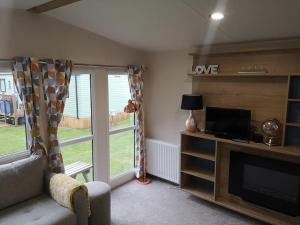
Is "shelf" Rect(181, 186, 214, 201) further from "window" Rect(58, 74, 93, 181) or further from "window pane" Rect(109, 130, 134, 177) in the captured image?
"window" Rect(58, 74, 93, 181)

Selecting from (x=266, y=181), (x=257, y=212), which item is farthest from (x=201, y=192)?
(x=266, y=181)

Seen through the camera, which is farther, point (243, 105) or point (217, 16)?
point (243, 105)

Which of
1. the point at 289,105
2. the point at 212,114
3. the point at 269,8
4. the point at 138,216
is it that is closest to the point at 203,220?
the point at 138,216

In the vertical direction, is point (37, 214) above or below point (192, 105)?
below

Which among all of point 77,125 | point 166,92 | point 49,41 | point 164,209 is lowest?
point 164,209

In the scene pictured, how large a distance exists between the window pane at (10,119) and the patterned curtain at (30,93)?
0.55 ft

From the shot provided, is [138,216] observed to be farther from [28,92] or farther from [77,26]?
[77,26]

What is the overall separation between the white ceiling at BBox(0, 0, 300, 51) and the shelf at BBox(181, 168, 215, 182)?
5.89 ft

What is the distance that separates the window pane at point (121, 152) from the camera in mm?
3949

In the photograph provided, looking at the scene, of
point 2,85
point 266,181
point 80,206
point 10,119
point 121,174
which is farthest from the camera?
point 121,174

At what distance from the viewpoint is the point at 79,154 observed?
3447mm

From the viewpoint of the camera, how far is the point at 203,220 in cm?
301

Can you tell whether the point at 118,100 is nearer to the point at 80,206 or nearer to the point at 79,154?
the point at 79,154

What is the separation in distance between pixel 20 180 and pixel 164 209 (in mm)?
1814
